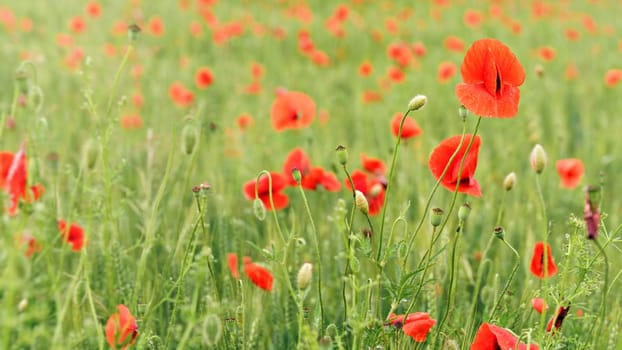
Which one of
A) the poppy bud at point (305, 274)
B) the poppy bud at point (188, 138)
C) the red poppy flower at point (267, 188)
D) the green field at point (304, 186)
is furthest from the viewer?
the red poppy flower at point (267, 188)

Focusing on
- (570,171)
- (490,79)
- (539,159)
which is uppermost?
(490,79)

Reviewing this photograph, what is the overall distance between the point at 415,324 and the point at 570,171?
129 centimetres

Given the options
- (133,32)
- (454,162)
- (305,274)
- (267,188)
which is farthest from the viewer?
(267,188)

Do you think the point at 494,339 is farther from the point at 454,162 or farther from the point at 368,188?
the point at 368,188

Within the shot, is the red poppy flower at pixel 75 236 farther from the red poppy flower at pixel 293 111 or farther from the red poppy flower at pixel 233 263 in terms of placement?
the red poppy flower at pixel 293 111

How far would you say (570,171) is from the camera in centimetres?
222

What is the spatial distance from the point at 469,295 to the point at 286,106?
2.65 feet

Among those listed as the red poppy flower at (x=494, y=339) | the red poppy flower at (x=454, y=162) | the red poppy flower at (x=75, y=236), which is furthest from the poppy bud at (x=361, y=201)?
the red poppy flower at (x=75, y=236)

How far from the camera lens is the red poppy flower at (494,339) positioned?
110 cm

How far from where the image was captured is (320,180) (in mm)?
1841

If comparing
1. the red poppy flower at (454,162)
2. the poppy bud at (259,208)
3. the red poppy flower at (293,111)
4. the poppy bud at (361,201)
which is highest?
the red poppy flower at (454,162)

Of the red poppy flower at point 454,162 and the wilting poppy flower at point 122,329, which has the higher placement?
the red poppy flower at point 454,162

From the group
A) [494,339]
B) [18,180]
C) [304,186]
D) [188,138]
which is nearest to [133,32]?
[188,138]

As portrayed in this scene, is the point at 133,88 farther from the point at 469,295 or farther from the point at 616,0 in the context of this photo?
the point at 616,0
